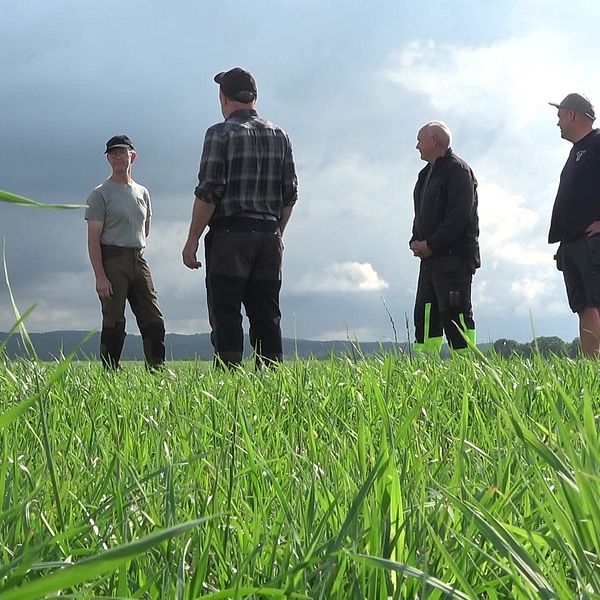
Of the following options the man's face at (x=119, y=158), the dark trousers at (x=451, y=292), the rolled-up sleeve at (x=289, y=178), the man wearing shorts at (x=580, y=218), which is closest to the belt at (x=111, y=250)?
the man's face at (x=119, y=158)

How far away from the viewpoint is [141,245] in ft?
24.6

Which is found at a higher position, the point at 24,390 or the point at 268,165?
the point at 268,165

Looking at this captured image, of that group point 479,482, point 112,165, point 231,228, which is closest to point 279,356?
point 231,228

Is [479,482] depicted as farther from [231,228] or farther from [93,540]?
[231,228]

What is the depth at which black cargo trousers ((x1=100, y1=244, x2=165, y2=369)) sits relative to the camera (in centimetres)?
733

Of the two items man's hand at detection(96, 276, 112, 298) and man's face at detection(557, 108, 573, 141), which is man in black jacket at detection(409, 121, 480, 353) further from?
man's hand at detection(96, 276, 112, 298)

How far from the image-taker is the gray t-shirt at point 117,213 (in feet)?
23.8

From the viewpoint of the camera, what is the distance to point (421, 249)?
6.68 meters

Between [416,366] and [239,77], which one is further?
[239,77]

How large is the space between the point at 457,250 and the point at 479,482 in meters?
5.34

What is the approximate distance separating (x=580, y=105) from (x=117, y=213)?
Result: 4350 mm

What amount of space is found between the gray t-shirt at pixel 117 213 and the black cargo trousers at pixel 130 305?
95mm

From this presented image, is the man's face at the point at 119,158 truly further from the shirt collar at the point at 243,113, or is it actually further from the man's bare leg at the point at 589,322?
the man's bare leg at the point at 589,322

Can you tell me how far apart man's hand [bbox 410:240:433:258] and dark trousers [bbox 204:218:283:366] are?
168cm
